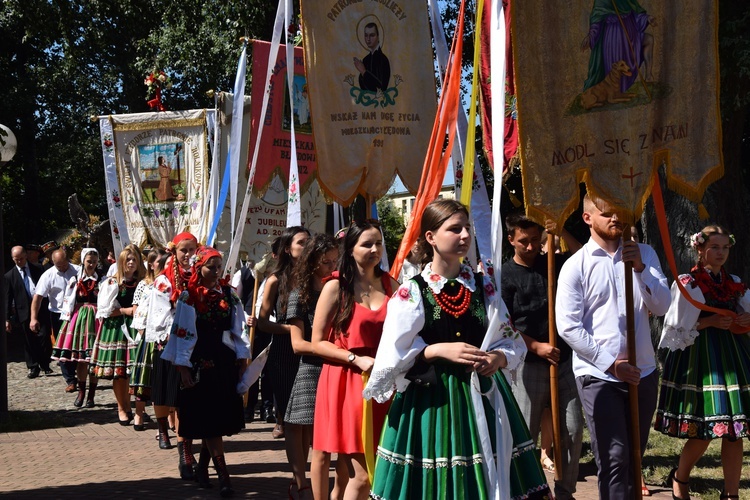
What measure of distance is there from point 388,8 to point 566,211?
2.91 metres

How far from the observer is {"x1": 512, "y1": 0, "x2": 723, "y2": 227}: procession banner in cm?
518

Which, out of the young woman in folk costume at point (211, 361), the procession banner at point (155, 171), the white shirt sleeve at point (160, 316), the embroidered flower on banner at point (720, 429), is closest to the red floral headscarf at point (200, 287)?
the young woman in folk costume at point (211, 361)

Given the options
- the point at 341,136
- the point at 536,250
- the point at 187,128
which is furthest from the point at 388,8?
the point at 187,128

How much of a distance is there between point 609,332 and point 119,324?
775 cm

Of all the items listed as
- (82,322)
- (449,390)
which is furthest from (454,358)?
(82,322)

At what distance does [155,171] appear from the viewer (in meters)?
11.5

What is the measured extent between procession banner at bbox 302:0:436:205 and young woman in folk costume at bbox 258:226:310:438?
0.47 metres

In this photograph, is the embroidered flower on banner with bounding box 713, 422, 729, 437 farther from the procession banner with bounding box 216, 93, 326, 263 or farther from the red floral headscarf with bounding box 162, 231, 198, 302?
the procession banner with bounding box 216, 93, 326, 263

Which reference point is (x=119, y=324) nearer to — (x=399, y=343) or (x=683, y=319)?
(x=683, y=319)

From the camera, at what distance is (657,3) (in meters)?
5.30

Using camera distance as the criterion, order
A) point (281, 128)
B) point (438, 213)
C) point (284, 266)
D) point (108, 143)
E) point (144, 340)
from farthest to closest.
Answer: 1. point (108, 143)
2. point (144, 340)
3. point (281, 128)
4. point (284, 266)
5. point (438, 213)

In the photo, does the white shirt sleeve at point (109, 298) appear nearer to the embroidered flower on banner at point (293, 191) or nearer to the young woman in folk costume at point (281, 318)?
the young woman in folk costume at point (281, 318)

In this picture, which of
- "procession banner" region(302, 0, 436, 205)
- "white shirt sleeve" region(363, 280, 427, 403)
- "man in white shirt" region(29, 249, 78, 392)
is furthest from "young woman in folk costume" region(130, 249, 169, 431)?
"white shirt sleeve" region(363, 280, 427, 403)

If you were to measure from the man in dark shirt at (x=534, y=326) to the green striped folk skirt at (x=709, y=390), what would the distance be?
2.58 feet
